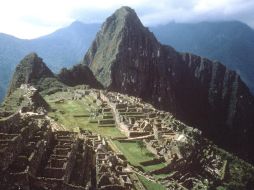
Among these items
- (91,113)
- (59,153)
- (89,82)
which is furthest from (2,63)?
(59,153)

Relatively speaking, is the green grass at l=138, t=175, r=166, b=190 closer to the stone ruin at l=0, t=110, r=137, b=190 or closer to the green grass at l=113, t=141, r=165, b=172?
the stone ruin at l=0, t=110, r=137, b=190

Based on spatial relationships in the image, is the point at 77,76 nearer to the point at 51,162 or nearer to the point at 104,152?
the point at 104,152

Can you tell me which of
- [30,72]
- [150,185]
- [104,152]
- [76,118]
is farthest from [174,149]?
[30,72]

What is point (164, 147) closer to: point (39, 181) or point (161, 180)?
point (161, 180)

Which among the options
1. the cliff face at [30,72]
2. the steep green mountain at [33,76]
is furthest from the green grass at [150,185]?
the cliff face at [30,72]

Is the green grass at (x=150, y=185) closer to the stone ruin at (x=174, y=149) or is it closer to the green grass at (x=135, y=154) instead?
the stone ruin at (x=174, y=149)

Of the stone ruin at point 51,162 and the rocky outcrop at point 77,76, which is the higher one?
the rocky outcrop at point 77,76

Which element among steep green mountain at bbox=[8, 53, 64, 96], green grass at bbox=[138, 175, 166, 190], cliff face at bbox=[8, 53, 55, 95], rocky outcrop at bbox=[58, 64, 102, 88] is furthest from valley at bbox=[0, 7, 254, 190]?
rocky outcrop at bbox=[58, 64, 102, 88]
